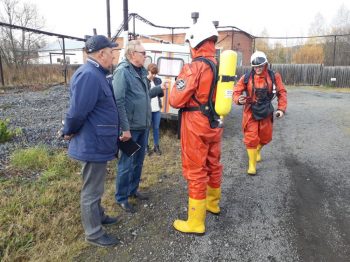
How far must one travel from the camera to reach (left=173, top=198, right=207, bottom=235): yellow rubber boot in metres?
3.26

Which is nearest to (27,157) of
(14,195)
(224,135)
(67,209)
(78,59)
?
(14,195)

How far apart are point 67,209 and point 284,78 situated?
2298 cm

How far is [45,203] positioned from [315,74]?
904 inches

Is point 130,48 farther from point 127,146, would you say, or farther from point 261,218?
point 261,218

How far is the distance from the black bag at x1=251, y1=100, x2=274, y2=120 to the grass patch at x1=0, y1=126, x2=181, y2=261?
1.67 meters

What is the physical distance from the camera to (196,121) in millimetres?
3141

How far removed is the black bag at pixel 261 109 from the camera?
4.82m

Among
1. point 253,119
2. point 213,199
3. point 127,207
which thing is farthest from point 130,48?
point 253,119

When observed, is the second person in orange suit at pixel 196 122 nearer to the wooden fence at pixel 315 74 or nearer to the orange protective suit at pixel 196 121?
the orange protective suit at pixel 196 121

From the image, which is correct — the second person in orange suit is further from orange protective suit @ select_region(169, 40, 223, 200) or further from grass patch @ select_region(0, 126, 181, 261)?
grass patch @ select_region(0, 126, 181, 261)

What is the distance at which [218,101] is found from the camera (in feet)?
9.96

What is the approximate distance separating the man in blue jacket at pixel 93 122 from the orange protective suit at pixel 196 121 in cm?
71

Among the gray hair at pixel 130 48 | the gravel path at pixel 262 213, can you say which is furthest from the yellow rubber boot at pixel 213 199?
the gray hair at pixel 130 48

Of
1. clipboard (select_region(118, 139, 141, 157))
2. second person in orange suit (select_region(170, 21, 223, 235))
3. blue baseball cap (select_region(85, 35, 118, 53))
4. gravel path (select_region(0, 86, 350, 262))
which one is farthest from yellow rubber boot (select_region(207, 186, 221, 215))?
blue baseball cap (select_region(85, 35, 118, 53))
